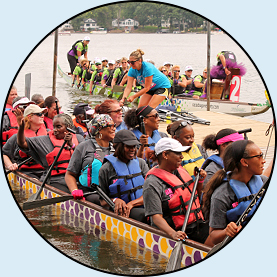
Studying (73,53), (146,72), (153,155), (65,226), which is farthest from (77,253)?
(73,53)

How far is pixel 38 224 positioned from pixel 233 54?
6004 mm

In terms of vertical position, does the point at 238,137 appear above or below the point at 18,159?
above

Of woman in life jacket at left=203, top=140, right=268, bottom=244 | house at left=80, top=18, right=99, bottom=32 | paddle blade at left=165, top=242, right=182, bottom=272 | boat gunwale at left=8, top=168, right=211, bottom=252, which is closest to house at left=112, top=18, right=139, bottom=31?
house at left=80, top=18, right=99, bottom=32

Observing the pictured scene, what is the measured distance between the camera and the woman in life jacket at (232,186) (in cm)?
318

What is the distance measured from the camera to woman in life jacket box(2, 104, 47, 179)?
5.12 metres

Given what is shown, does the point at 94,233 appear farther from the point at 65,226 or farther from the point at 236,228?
the point at 236,228

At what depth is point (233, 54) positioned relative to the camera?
9688 mm

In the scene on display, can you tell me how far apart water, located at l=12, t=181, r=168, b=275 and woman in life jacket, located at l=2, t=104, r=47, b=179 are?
0.62m

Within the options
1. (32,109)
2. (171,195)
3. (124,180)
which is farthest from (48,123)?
(171,195)

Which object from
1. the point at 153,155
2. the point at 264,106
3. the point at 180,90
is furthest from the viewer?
the point at 180,90

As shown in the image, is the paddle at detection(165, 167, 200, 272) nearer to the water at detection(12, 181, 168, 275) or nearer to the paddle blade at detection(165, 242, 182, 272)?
the paddle blade at detection(165, 242, 182, 272)

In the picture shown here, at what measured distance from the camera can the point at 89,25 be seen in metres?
4.80

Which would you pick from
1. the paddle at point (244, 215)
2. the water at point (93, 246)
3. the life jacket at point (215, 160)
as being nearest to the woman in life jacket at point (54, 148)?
the water at point (93, 246)

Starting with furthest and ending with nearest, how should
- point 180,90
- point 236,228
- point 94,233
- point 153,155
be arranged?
point 180,90
point 94,233
point 153,155
point 236,228
